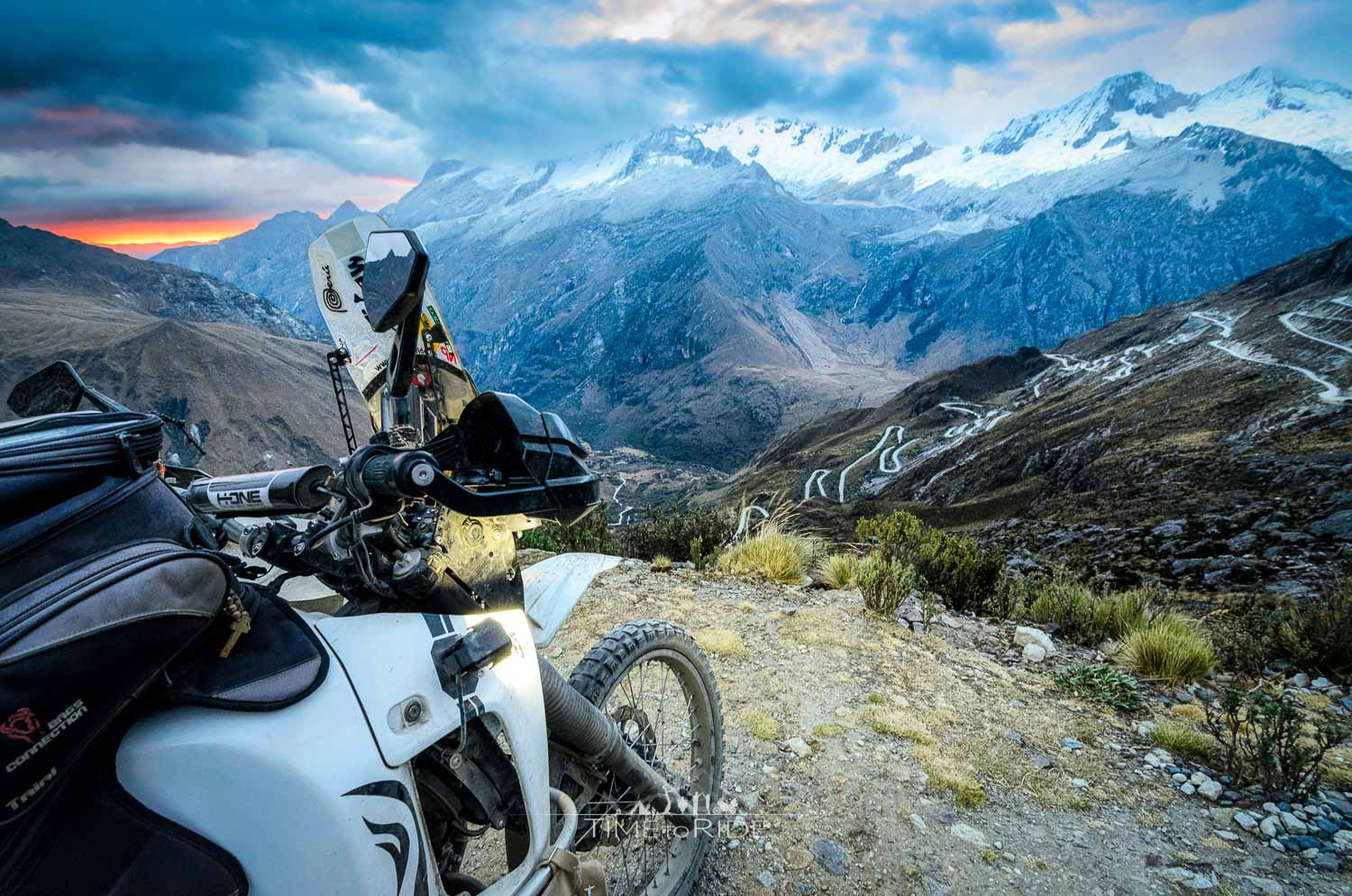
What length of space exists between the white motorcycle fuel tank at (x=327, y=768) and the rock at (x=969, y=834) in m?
2.82

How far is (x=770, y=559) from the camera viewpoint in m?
7.21

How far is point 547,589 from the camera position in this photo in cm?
211

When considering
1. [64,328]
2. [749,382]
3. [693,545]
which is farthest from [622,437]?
[693,545]

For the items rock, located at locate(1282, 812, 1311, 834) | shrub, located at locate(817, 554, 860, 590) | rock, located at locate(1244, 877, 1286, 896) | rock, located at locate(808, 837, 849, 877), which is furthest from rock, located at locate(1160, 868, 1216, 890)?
shrub, located at locate(817, 554, 860, 590)

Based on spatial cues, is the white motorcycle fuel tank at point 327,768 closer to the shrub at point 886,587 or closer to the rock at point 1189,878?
the rock at point 1189,878

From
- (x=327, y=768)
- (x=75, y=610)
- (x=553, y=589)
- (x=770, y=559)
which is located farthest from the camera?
(x=770, y=559)

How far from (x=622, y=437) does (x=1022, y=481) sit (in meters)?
165

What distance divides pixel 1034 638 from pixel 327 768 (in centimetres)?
587

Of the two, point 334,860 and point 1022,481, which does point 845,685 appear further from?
point 1022,481

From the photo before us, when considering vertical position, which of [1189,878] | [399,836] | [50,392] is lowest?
[1189,878]

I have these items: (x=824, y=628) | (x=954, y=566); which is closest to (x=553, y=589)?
(x=824, y=628)

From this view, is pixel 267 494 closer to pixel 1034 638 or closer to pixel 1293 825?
pixel 1293 825

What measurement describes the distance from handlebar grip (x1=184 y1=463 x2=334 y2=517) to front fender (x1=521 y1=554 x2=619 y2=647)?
2.15 feet

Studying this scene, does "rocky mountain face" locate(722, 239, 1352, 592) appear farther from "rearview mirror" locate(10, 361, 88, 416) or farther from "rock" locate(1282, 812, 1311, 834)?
"rearview mirror" locate(10, 361, 88, 416)
